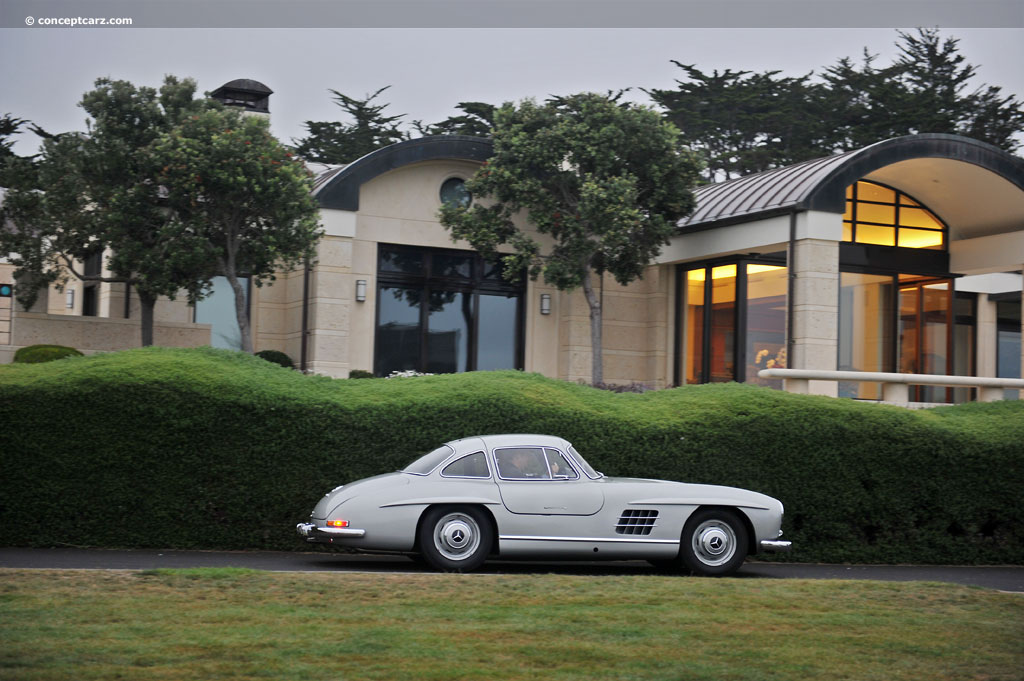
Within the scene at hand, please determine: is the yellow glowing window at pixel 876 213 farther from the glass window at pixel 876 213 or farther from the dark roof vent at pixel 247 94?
the dark roof vent at pixel 247 94

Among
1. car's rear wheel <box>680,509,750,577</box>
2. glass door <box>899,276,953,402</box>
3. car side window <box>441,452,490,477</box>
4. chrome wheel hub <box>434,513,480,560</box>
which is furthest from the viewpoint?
glass door <box>899,276,953,402</box>

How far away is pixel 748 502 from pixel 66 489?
7.16m

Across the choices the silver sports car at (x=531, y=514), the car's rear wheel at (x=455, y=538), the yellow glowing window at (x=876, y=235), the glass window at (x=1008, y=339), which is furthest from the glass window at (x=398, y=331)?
the glass window at (x=1008, y=339)

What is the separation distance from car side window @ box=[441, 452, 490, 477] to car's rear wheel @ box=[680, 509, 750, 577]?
208cm

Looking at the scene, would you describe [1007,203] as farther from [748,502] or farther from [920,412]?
[748,502]

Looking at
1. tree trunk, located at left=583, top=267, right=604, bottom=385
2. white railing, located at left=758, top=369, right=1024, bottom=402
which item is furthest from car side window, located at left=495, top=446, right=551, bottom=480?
tree trunk, located at left=583, top=267, right=604, bottom=385

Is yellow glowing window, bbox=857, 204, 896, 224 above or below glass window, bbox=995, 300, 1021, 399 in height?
above

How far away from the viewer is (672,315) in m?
24.8

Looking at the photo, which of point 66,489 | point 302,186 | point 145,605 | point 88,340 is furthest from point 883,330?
point 145,605

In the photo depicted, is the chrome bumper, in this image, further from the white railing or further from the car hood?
the white railing

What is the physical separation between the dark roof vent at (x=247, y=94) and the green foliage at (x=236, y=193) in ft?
25.1

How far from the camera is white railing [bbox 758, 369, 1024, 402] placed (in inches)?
643

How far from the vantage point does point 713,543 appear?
425 inches

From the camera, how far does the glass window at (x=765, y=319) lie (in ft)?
74.6
